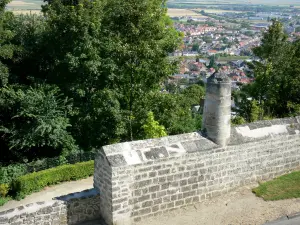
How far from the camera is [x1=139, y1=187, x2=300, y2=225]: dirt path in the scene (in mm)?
9414

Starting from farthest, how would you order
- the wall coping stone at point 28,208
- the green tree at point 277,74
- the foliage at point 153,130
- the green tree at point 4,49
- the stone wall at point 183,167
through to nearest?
1. the green tree at point 277,74
2. the green tree at point 4,49
3. the foliage at point 153,130
4. the stone wall at point 183,167
5. the wall coping stone at point 28,208

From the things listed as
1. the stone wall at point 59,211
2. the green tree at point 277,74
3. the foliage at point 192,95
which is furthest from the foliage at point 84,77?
the stone wall at point 59,211

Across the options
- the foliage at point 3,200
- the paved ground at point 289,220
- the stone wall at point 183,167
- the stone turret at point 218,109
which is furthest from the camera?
the foliage at point 3,200

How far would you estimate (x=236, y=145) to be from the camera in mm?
10570

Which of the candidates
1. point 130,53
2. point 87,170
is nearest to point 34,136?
point 87,170

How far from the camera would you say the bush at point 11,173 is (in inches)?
657

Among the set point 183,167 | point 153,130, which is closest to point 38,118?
Answer: point 153,130

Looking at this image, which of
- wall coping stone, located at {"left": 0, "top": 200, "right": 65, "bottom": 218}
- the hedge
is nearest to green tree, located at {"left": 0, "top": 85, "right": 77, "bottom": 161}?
the hedge

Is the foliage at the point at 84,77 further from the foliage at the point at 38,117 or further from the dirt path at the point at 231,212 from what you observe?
the dirt path at the point at 231,212

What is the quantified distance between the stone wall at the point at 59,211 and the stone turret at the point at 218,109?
352cm

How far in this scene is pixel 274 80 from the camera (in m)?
21.9

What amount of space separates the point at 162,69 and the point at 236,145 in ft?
23.5

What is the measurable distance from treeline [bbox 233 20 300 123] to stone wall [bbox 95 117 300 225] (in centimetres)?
748

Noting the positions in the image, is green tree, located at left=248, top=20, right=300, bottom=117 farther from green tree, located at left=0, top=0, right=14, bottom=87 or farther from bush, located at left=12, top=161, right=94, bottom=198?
green tree, located at left=0, top=0, right=14, bottom=87
